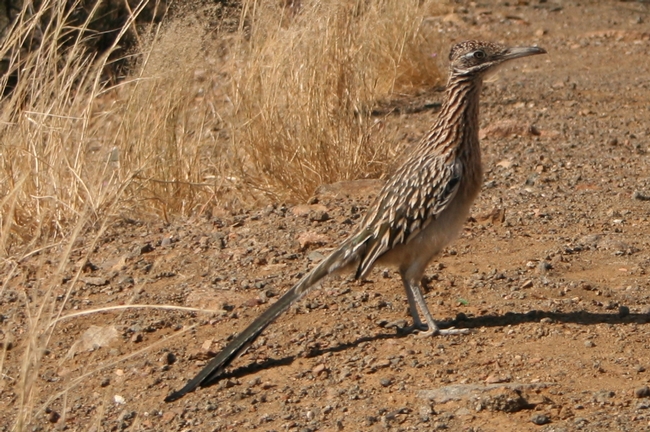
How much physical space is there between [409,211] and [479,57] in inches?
32.2

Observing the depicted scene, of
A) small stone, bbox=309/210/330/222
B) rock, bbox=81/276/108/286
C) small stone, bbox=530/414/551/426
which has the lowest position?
rock, bbox=81/276/108/286

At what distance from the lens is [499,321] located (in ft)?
16.1

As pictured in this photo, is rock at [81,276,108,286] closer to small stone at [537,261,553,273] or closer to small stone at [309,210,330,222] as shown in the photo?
small stone at [309,210,330,222]

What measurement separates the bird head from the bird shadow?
1.14 metres

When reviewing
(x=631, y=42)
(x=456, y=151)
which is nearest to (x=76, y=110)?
(x=456, y=151)

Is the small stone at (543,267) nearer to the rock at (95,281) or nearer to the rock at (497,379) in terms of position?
the rock at (497,379)

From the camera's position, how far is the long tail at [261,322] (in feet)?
14.6

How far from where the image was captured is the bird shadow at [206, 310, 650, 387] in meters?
4.70

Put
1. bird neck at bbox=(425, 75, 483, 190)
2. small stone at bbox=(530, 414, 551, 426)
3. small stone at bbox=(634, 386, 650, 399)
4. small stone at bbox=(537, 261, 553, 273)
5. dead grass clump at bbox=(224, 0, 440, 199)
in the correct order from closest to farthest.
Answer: small stone at bbox=(530, 414, 551, 426) → small stone at bbox=(634, 386, 650, 399) → bird neck at bbox=(425, 75, 483, 190) → small stone at bbox=(537, 261, 553, 273) → dead grass clump at bbox=(224, 0, 440, 199)

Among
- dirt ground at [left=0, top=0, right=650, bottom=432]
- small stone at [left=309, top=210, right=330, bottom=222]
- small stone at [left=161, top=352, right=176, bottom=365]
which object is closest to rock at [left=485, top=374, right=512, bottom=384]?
dirt ground at [left=0, top=0, right=650, bottom=432]

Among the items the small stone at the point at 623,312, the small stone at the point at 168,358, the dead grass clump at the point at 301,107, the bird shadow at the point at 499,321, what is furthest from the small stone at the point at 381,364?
the dead grass clump at the point at 301,107

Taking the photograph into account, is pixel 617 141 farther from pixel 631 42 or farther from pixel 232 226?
pixel 631 42

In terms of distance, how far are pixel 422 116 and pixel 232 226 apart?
3.26 m

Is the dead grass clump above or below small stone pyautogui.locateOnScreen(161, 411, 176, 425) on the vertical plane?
above
